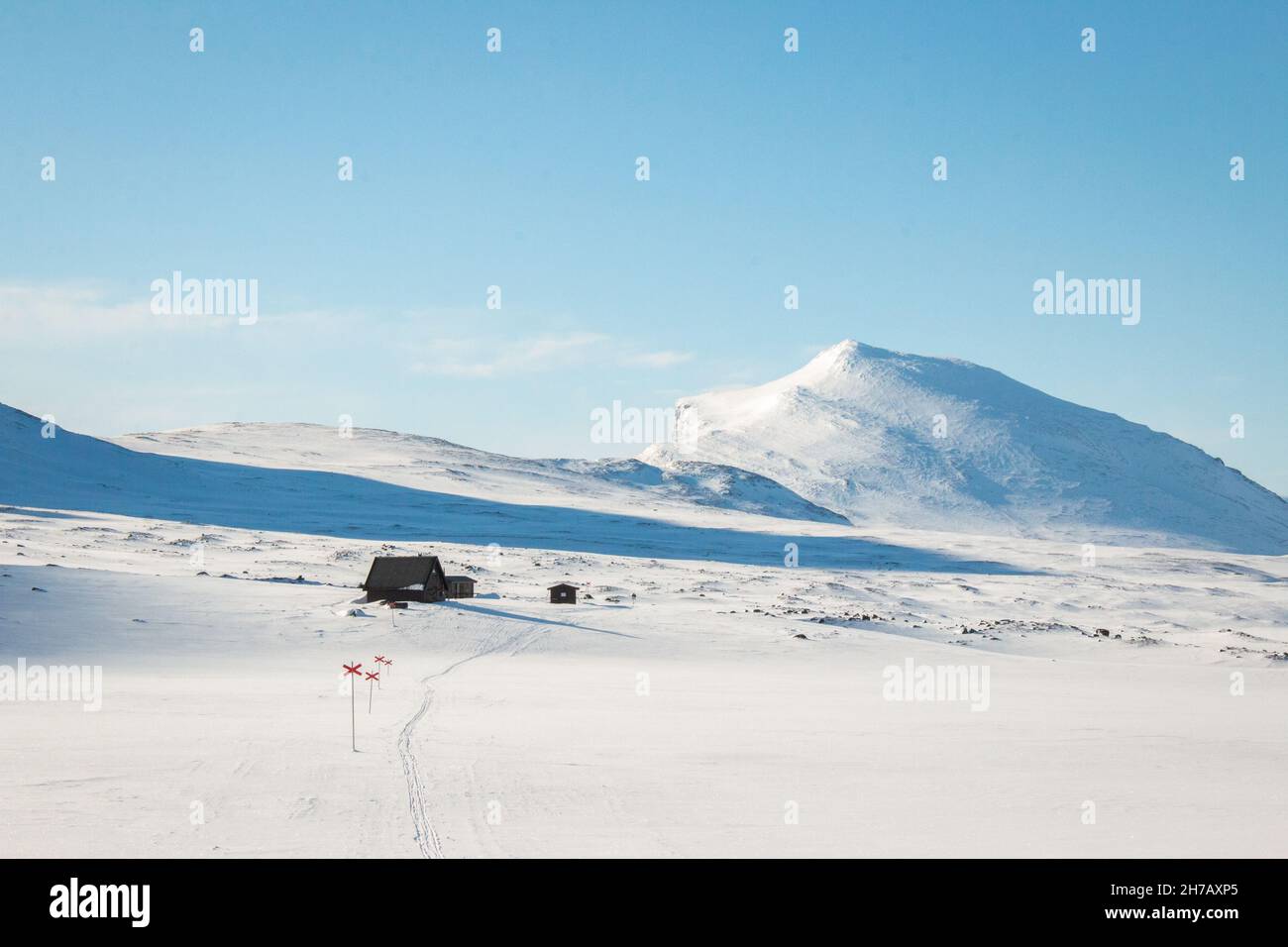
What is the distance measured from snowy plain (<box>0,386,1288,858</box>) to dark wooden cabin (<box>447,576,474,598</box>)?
1.56 meters

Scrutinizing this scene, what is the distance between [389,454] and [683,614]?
382ft

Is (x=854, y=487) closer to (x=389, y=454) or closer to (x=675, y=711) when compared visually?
(x=389, y=454)

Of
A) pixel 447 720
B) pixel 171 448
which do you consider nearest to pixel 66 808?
pixel 447 720

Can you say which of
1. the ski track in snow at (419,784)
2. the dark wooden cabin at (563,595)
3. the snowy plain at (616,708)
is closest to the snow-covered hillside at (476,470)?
the snowy plain at (616,708)

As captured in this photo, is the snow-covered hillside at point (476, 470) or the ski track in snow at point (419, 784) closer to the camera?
the ski track in snow at point (419, 784)

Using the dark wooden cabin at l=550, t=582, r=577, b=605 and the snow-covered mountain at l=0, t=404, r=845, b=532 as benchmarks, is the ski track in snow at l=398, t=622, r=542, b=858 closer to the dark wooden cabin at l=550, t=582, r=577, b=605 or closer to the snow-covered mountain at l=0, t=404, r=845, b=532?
the dark wooden cabin at l=550, t=582, r=577, b=605

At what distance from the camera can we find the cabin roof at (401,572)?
49875 millimetres

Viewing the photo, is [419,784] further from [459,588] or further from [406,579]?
[459,588]

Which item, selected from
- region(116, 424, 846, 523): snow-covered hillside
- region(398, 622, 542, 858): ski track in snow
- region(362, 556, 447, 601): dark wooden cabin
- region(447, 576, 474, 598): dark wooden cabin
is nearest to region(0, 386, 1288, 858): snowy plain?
region(398, 622, 542, 858): ski track in snow

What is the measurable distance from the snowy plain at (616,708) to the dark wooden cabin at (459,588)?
5.11 feet

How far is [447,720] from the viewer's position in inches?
889

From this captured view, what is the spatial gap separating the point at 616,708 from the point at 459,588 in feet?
92.3

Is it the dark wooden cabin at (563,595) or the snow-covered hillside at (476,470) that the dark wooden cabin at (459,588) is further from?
the snow-covered hillside at (476,470)
